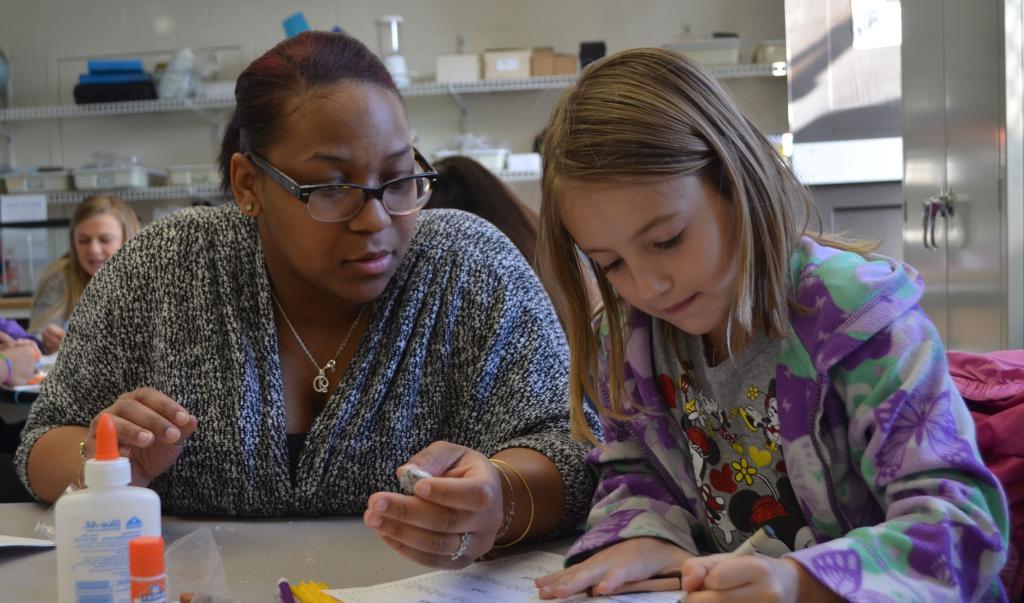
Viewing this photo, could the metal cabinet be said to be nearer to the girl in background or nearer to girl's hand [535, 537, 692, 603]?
girl's hand [535, 537, 692, 603]

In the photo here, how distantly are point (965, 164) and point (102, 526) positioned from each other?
114 inches

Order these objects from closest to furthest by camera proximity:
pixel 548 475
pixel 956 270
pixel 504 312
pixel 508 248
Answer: pixel 548 475
pixel 504 312
pixel 508 248
pixel 956 270

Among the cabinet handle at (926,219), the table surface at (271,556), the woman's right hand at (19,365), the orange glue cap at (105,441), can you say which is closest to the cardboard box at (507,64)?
the cabinet handle at (926,219)

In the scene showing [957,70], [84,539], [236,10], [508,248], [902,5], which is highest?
[236,10]

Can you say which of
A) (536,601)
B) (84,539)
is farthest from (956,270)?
(84,539)

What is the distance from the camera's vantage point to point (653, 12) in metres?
5.23

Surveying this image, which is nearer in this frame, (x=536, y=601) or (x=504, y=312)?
(x=536, y=601)

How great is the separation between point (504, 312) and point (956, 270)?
2339mm

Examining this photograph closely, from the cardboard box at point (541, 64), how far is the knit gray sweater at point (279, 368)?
12.1 feet

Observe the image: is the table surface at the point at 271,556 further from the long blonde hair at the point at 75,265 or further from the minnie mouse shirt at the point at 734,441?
the long blonde hair at the point at 75,265

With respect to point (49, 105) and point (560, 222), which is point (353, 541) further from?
point (49, 105)

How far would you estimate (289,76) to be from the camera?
4.23 ft

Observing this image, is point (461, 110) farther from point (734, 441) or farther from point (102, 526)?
point (102, 526)

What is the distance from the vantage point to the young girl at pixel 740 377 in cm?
78
